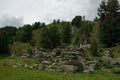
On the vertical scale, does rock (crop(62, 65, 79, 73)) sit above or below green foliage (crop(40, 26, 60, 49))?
below

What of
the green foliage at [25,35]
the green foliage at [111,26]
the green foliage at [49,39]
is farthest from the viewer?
the green foliage at [25,35]

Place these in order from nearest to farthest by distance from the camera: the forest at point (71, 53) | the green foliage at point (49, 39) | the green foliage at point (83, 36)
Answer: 1. the forest at point (71, 53)
2. the green foliage at point (49, 39)
3. the green foliage at point (83, 36)

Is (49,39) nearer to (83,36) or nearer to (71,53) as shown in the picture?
(83,36)

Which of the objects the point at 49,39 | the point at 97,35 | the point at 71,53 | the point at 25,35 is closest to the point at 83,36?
the point at 97,35

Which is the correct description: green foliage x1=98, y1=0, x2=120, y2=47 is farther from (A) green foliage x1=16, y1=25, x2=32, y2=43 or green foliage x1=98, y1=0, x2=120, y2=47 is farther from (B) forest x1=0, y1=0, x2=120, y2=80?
(A) green foliage x1=16, y1=25, x2=32, y2=43

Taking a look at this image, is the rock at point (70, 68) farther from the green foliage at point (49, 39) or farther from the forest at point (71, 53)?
the green foliage at point (49, 39)

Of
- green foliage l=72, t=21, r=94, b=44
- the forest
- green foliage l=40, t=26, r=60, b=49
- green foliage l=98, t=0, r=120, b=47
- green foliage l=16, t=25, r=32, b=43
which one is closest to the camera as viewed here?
the forest

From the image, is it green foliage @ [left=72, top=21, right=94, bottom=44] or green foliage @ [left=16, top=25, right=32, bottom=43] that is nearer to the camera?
green foliage @ [left=72, top=21, right=94, bottom=44]

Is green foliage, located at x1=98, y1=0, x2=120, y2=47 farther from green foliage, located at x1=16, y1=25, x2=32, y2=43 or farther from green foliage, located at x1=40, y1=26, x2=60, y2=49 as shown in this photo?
green foliage, located at x1=16, y1=25, x2=32, y2=43

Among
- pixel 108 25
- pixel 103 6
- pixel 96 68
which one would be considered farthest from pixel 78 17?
pixel 96 68

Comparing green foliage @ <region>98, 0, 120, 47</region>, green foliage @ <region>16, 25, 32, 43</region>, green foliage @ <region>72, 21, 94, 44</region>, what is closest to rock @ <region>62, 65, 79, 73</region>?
green foliage @ <region>98, 0, 120, 47</region>

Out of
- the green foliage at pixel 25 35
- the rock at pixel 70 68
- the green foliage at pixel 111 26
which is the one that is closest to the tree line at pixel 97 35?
the green foliage at pixel 111 26

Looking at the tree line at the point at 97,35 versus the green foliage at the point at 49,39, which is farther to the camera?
the green foliage at the point at 49,39

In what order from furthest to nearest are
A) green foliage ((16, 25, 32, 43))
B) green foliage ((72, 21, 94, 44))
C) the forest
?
green foliage ((16, 25, 32, 43)) < green foliage ((72, 21, 94, 44)) < the forest
